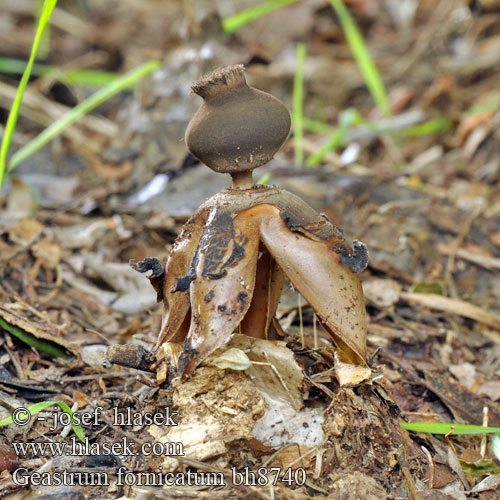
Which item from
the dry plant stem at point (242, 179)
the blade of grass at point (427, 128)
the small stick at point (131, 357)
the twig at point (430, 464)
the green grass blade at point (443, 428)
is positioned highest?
the blade of grass at point (427, 128)

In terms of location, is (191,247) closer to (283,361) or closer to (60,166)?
(283,361)

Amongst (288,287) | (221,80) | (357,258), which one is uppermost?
(221,80)

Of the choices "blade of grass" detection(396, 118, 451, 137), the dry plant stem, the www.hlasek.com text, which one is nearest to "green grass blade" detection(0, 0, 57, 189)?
the dry plant stem

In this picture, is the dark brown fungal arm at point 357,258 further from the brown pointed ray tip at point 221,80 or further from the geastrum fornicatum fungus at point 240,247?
the brown pointed ray tip at point 221,80

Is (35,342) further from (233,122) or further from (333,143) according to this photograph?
(333,143)

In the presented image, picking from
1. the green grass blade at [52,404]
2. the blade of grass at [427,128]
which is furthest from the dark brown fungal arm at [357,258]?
the blade of grass at [427,128]

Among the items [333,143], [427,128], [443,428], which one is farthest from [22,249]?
[427,128]

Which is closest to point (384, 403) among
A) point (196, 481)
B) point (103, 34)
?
point (196, 481)
